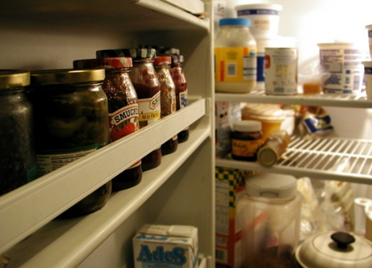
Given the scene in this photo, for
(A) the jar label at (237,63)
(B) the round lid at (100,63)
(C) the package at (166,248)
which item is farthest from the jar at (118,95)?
(A) the jar label at (237,63)

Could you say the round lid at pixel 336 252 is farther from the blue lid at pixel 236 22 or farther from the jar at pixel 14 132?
the jar at pixel 14 132

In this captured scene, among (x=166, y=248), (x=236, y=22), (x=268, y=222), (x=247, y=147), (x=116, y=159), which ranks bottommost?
(x=268, y=222)

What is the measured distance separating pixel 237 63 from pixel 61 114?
3.02 feet

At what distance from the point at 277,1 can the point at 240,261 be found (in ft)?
3.86

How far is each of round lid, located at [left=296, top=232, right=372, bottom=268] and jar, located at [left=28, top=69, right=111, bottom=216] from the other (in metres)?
0.91

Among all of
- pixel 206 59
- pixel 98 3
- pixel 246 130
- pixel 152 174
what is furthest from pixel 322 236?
pixel 98 3

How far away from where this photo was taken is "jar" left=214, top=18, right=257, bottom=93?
1.25 m

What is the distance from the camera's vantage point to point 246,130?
130 cm

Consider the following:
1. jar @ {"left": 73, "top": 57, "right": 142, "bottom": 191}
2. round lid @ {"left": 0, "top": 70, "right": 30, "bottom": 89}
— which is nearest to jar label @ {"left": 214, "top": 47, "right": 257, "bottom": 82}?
jar @ {"left": 73, "top": 57, "right": 142, "bottom": 191}

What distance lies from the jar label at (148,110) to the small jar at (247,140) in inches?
27.8

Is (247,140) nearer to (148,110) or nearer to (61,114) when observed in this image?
(148,110)

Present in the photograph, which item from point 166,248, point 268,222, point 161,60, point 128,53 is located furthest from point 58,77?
point 268,222

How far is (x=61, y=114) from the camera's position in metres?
0.42

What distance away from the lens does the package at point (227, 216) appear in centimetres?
132
